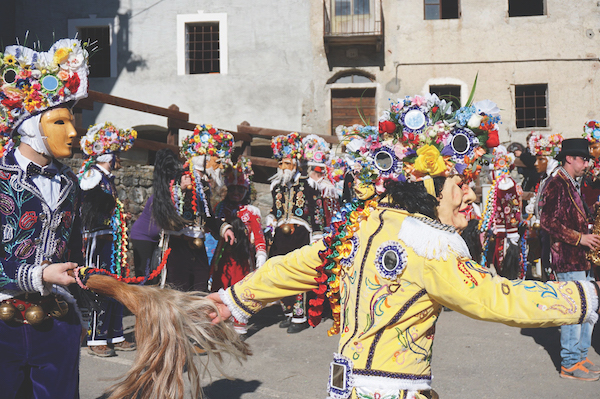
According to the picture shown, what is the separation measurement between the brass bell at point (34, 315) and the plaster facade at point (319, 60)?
17680mm

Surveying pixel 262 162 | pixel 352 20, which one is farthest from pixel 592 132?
pixel 352 20

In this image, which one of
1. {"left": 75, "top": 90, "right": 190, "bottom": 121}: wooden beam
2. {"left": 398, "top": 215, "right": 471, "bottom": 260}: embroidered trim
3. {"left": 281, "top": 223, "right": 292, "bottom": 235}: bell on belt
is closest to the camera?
{"left": 398, "top": 215, "right": 471, "bottom": 260}: embroidered trim

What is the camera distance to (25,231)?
123 inches

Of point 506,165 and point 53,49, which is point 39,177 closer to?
point 53,49

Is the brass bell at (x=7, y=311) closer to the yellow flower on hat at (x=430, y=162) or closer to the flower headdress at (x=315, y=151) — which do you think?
the yellow flower on hat at (x=430, y=162)

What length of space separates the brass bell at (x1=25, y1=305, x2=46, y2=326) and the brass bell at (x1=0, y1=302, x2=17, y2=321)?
0.22 ft

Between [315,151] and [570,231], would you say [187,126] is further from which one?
[570,231]

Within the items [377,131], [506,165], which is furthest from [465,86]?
[377,131]

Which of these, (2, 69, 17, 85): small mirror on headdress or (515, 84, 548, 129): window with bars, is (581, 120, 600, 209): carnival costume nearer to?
(2, 69, 17, 85): small mirror on headdress

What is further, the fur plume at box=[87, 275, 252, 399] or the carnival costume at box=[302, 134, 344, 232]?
the carnival costume at box=[302, 134, 344, 232]

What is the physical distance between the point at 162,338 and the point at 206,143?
468cm

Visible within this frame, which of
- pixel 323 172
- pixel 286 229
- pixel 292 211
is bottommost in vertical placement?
pixel 286 229

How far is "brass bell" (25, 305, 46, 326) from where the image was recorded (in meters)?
3.04

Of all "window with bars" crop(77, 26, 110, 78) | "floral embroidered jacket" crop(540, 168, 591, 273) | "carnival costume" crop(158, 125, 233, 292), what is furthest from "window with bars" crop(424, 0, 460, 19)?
"floral embroidered jacket" crop(540, 168, 591, 273)
